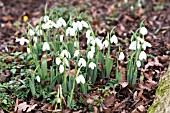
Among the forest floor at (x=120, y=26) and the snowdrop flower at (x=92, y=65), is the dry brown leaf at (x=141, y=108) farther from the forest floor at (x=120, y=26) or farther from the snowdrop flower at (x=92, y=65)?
the snowdrop flower at (x=92, y=65)

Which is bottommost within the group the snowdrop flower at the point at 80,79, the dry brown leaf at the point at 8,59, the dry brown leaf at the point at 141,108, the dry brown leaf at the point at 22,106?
the dry brown leaf at the point at 141,108

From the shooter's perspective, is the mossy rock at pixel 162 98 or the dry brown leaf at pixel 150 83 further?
the dry brown leaf at pixel 150 83

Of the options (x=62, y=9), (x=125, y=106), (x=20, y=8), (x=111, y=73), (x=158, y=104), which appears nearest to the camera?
(x=158, y=104)

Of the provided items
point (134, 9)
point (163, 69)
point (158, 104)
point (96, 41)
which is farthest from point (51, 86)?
point (134, 9)

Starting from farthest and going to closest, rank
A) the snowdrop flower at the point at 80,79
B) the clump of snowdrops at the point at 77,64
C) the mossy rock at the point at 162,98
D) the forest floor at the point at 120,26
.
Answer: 1. the forest floor at the point at 120,26
2. the clump of snowdrops at the point at 77,64
3. the snowdrop flower at the point at 80,79
4. the mossy rock at the point at 162,98

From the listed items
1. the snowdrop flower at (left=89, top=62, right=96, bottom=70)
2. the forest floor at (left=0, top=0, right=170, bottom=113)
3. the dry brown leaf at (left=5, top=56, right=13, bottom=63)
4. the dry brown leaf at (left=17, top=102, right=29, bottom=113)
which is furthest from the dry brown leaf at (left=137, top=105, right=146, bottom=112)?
the dry brown leaf at (left=5, top=56, right=13, bottom=63)

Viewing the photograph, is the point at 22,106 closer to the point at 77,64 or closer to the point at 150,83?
the point at 77,64

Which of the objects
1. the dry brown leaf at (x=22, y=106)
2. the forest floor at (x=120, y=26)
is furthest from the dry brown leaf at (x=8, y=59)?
the dry brown leaf at (x=22, y=106)

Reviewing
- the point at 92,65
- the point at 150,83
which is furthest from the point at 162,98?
the point at 92,65

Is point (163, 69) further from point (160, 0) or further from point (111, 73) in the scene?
point (160, 0)
